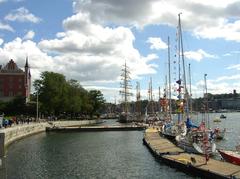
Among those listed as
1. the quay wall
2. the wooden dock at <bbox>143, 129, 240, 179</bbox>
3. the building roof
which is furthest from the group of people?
the building roof

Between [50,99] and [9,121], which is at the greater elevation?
[50,99]

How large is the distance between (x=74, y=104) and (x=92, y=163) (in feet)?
364

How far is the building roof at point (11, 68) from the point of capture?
619 ft

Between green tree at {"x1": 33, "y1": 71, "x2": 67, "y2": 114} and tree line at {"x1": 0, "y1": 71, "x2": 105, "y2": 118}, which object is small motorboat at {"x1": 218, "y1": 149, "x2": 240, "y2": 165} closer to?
tree line at {"x1": 0, "y1": 71, "x2": 105, "y2": 118}

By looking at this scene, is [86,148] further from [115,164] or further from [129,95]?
[129,95]

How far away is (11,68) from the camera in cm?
19162

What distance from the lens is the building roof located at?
189 m

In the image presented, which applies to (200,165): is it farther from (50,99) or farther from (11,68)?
(11,68)

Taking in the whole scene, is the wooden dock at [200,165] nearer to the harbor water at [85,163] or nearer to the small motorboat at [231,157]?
the harbor water at [85,163]

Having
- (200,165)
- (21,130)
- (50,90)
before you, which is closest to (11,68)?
(50,90)

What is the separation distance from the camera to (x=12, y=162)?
1927 inches

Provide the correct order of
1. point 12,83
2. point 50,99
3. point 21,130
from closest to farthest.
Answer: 1. point 21,130
2. point 50,99
3. point 12,83

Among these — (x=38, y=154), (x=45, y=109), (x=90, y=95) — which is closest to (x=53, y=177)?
(x=38, y=154)

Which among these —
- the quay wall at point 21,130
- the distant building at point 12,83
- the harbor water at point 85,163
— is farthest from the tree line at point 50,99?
the harbor water at point 85,163
